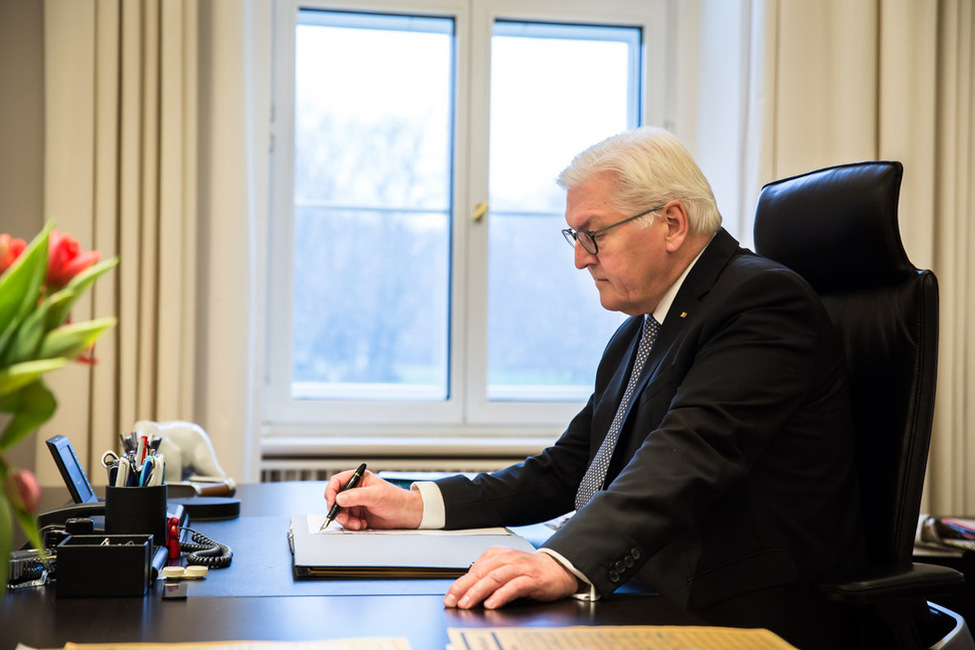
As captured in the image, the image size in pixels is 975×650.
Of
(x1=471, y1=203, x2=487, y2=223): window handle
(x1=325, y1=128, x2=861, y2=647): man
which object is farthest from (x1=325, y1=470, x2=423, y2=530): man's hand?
(x1=471, y1=203, x2=487, y2=223): window handle

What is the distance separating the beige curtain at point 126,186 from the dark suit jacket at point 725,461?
4.96ft

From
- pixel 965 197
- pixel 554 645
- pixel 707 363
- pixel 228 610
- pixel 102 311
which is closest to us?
pixel 554 645

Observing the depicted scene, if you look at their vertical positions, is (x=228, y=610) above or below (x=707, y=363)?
below

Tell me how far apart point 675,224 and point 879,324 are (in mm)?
369

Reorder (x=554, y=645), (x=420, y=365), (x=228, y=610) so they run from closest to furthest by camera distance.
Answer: (x=554, y=645)
(x=228, y=610)
(x=420, y=365)

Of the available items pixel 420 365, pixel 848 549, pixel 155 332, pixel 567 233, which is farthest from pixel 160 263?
pixel 848 549

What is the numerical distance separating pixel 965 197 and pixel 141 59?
2.59 meters

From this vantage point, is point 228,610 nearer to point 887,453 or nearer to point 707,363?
point 707,363

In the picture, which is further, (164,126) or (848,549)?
(164,126)

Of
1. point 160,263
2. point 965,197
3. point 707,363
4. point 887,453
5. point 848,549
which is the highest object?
point 965,197

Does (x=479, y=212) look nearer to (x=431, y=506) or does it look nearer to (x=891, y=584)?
(x=431, y=506)

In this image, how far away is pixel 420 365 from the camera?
320cm

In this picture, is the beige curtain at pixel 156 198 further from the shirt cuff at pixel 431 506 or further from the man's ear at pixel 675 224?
the man's ear at pixel 675 224

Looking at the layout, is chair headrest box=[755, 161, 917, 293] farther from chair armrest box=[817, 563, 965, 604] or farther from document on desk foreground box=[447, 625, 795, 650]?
document on desk foreground box=[447, 625, 795, 650]
